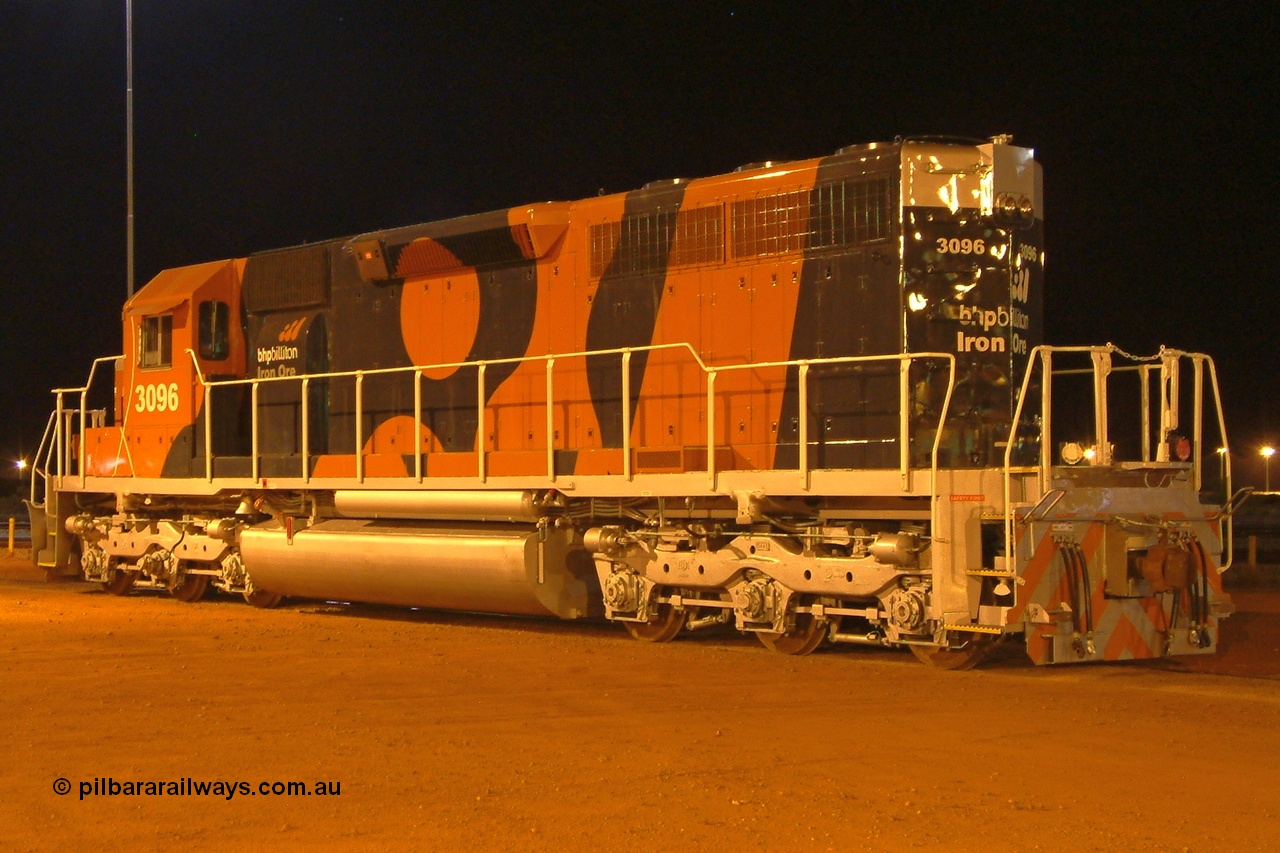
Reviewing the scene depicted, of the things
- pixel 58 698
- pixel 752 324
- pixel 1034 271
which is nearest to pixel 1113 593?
pixel 1034 271

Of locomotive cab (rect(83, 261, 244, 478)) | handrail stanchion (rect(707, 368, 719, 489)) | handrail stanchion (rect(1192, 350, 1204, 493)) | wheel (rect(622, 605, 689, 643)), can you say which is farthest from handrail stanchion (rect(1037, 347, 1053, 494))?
locomotive cab (rect(83, 261, 244, 478))

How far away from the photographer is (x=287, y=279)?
46.9ft

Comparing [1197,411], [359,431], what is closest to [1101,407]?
[1197,411]

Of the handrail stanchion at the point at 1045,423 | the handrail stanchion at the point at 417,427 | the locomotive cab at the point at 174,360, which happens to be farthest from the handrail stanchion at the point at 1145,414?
the locomotive cab at the point at 174,360

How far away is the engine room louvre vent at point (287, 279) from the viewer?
1402 centimetres

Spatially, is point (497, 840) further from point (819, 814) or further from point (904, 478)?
point (904, 478)

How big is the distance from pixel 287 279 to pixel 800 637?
22.8ft

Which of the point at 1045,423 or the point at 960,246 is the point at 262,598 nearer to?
the point at 960,246

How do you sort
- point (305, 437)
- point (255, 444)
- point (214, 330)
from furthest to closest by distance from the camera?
point (214, 330) < point (255, 444) < point (305, 437)

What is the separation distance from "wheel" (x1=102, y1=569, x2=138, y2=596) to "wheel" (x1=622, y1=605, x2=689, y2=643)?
286 inches

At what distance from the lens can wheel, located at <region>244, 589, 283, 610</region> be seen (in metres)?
14.3

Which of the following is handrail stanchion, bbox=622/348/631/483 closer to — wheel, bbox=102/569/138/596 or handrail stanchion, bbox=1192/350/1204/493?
handrail stanchion, bbox=1192/350/1204/493

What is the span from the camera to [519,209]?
39.8 ft

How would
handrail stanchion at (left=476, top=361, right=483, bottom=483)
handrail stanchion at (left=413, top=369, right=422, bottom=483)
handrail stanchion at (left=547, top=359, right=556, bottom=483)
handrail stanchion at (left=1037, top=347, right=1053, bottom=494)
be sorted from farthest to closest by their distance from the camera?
handrail stanchion at (left=413, top=369, right=422, bottom=483) < handrail stanchion at (left=476, top=361, right=483, bottom=483) < handrail stanchion at (left=547, top=359, right=556, bottom=483) < handrail stanchion at (left=1037, top=347, right=1053, bottom=494)
